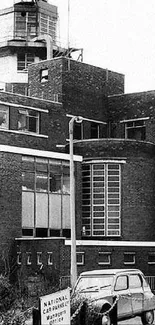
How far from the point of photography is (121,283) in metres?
23.6

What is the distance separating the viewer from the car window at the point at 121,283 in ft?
76.7

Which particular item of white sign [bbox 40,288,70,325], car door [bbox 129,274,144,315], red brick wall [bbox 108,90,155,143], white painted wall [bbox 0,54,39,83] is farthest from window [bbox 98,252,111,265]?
white painted wall [bbox 0,54,39,83]

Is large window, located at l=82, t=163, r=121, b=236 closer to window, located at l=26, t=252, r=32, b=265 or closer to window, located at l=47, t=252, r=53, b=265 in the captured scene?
window, located at l=26, t=252, r=32, b=265

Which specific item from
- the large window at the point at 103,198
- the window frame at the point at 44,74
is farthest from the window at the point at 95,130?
the large window at the point at 103,198

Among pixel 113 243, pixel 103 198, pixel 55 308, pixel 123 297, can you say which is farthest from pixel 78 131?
pixel 55 308

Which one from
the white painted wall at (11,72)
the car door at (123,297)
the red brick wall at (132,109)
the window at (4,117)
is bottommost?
the car door at (123,297)

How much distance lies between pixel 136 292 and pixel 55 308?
427 inches

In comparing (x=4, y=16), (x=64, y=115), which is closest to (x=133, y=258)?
(x=64, y=115)

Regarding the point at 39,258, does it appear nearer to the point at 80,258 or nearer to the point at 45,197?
the point at 80,258

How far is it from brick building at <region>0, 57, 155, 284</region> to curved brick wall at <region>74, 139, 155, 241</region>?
0.06m

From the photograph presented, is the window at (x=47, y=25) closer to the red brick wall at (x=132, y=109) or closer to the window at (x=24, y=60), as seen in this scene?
the window at (x=24, y=60)

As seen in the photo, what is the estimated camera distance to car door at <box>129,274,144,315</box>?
23.5 m

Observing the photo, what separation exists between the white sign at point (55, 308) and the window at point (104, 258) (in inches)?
1169

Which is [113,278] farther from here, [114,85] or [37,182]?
[114,85]
